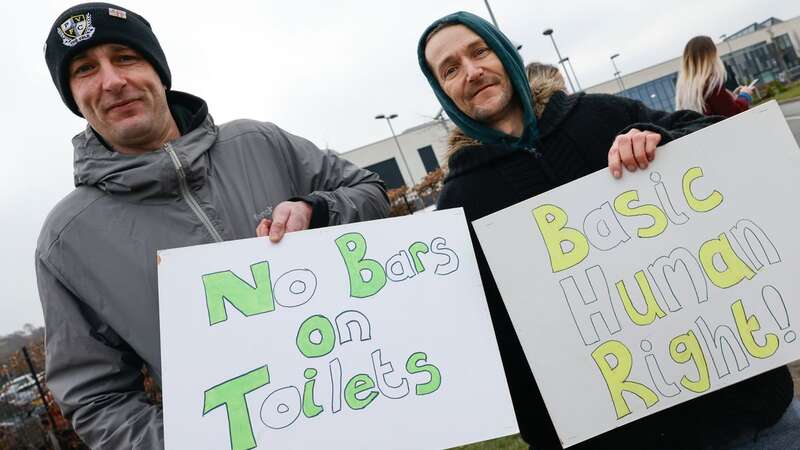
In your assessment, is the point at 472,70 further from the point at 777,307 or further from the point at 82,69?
the point at 82,69

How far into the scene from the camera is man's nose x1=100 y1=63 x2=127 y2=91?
157 centimetres

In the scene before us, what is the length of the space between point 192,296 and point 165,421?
320 mm

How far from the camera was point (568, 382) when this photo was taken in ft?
4.62

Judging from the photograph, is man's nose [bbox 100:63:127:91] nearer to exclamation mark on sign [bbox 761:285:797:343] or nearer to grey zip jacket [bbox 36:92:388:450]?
grey zip jacket [bbox 36:92:388:450]

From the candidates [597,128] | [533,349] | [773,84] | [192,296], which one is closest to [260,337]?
[192,296]

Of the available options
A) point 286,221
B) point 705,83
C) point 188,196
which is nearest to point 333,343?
point 286,221

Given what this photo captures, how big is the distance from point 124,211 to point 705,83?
3824 mm

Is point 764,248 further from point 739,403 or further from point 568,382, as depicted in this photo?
point 568,382

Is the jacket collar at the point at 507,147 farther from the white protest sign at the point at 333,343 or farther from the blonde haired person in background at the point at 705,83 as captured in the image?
the blonde haired person in background at the point at 705,83

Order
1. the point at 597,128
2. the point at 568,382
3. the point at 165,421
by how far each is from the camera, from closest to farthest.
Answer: the point at 165,421 < the point at 568,382 < the point at 597,128

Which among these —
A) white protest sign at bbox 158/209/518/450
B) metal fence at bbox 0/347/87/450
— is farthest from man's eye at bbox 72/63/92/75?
metal fence at bbox 0/347/87/450

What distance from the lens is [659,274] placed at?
145cm

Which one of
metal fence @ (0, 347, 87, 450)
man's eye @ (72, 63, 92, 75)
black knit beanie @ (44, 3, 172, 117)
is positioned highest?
black knit beanie @ (44, 3, 172, 117)

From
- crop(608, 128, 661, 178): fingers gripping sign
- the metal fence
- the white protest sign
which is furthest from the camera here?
the metal fence
